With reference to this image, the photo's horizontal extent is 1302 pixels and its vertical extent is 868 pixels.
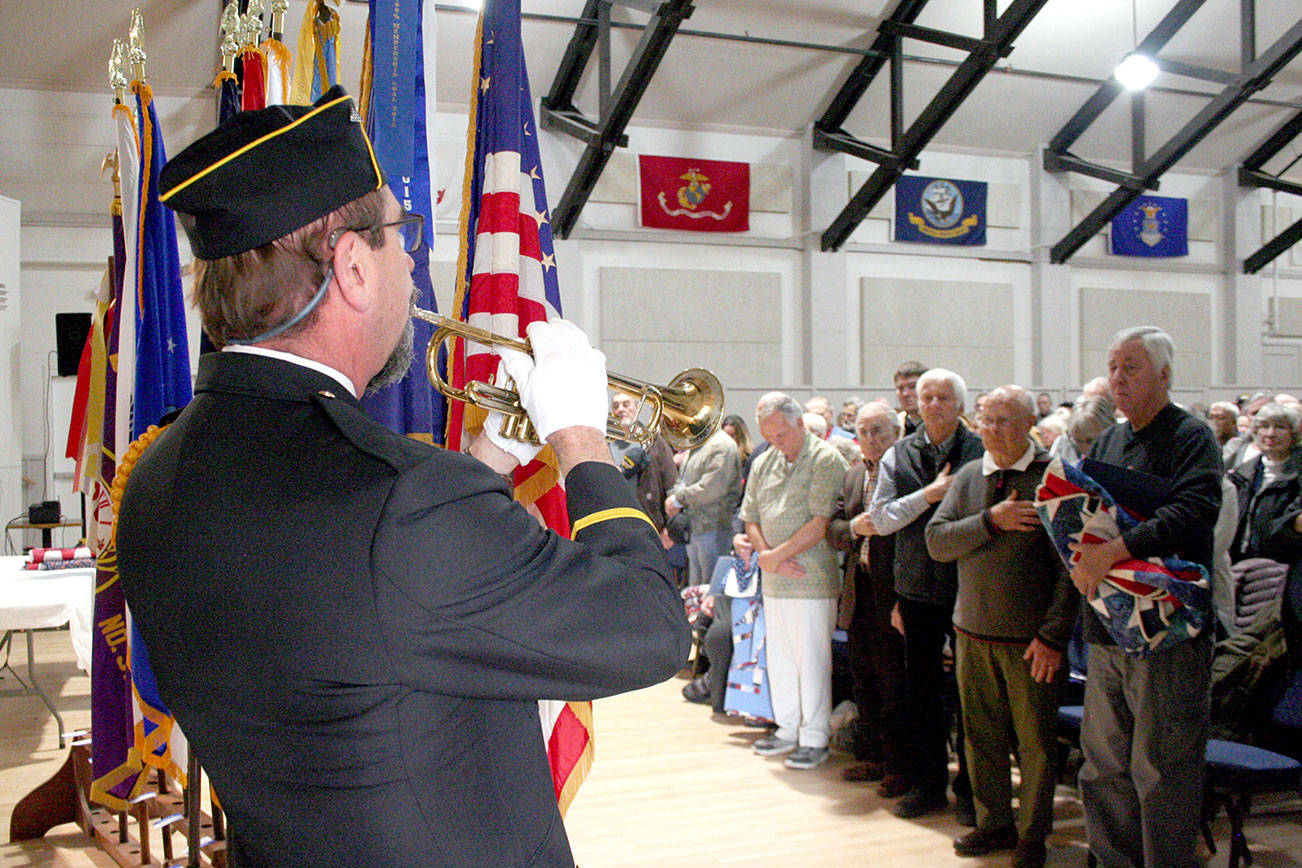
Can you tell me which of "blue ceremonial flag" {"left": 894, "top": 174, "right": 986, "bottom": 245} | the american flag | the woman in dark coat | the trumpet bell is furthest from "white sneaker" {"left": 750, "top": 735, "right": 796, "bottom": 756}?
"blue ceremonial flag" {"left": 894, "top": 174, "right": 986, "bottom": 245}

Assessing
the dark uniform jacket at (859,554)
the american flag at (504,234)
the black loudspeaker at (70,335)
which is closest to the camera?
the american flag at (504,234)

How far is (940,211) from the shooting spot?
11.4m

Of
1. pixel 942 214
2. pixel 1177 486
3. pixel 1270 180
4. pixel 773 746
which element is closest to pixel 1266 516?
pixel 1177 486

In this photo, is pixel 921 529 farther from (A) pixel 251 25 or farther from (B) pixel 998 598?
(A) pixel 251 25

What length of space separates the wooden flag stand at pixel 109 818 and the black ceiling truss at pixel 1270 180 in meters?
13.4

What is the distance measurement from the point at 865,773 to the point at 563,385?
3.44 meters

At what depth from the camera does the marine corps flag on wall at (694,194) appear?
409 inches

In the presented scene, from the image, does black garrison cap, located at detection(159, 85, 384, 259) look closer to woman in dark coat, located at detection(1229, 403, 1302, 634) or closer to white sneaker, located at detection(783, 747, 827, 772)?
woman in dark coat, located at detection(1229, 403, 1302, 634)

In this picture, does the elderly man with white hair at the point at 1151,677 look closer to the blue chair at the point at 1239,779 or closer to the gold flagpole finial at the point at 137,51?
the blue chair at the point at 1239,779

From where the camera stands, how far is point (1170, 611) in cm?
259

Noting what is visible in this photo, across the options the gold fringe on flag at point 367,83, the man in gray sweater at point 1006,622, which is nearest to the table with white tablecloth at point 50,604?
the gold fringe on flag at point 367,83

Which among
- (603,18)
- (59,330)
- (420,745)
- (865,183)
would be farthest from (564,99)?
(420,745)

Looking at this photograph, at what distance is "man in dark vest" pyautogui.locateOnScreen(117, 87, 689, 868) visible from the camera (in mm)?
806

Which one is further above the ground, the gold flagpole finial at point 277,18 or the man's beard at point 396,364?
the gold flagpole finial at point 277,18
